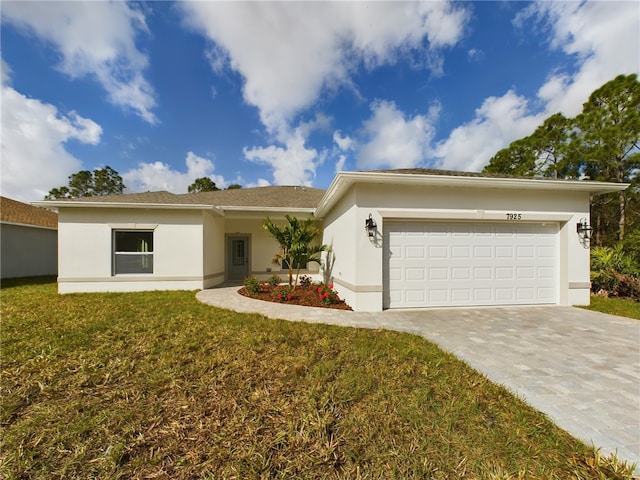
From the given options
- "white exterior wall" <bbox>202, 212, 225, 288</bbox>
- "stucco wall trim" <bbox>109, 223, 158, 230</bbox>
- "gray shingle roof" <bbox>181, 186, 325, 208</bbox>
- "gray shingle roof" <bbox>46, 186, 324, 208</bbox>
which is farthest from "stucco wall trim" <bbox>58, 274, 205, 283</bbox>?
"gray shingle roof" <bbox>181, 186, 325, 208</bbox>

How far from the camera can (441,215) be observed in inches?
252

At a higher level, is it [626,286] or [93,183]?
[93,183]

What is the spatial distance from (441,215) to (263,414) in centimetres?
596

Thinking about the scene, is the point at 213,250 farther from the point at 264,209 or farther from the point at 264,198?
the point at 264,198

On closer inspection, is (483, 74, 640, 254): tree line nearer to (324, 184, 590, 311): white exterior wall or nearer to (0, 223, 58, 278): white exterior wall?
(324, 184, 590, 311): white exterior wall

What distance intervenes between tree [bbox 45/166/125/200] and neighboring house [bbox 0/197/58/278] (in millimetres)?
24986

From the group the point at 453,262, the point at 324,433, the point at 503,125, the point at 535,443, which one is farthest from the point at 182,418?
the point at 503,125

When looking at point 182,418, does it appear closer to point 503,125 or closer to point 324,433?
point 324,433

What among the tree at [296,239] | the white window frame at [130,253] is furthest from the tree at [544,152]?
the white window frame at [130,253]

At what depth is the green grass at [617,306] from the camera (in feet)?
20.3

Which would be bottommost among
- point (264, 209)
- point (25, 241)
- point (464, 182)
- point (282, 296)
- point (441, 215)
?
point (282, 296)

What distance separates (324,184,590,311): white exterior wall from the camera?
6.11 m

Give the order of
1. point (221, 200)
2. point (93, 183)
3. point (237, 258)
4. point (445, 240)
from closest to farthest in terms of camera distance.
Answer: point (445, 240) → point (221, 200) → point (237, 258) → point (93, 183)

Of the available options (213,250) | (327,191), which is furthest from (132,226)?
(327,191)
